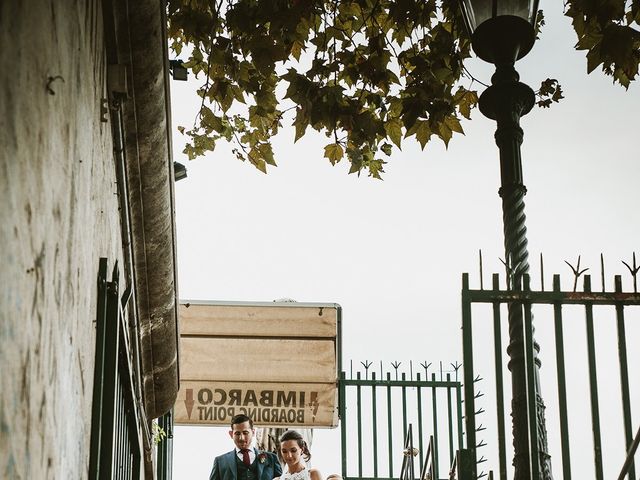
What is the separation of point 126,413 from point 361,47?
2622 mm

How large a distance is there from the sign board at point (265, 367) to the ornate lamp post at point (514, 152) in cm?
521

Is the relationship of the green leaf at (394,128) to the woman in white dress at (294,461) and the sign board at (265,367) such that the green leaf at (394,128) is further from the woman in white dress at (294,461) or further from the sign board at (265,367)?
the sign board at (265,367)

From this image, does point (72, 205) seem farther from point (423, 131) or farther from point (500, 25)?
point (500, 25)

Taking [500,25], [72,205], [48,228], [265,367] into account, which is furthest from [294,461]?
[48,228]

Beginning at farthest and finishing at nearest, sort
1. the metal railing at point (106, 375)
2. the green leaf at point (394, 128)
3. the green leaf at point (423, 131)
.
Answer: the green leaf at point (394, 128) < the green leaf at point (423, 131) < the metal railing at point (106, 375)

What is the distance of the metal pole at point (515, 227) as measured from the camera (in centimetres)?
529

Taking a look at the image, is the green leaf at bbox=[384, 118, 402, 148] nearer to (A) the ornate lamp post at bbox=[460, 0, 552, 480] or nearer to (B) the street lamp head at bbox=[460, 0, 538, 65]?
(A) the ornate lamp post at bbox=[460, 0, 552, 480]

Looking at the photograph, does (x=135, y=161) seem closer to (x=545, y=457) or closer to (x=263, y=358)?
(x=545, y=457)

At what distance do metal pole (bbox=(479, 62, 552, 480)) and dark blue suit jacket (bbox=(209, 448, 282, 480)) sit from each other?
447 cm

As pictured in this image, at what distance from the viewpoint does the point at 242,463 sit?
30.9 feet

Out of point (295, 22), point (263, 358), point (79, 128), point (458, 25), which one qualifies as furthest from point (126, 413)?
point (263, 358)

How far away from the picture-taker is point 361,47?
6195 mm

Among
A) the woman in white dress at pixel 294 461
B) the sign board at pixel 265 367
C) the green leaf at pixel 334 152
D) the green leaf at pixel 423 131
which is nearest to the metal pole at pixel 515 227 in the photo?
the green leaf at pixel 423 131

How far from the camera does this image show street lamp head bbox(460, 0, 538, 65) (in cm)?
554
